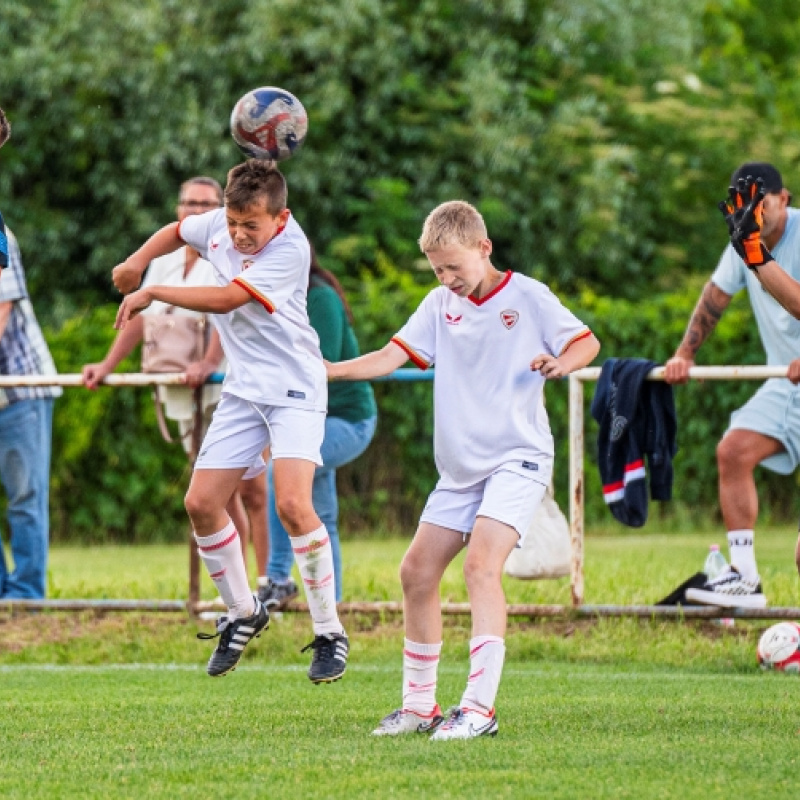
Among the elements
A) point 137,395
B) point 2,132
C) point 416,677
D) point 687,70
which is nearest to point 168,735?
point 416,677

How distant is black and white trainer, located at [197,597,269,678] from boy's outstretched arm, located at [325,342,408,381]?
116 cm

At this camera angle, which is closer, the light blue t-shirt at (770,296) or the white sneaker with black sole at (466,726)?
the white sneaker with black sole at (466,726)

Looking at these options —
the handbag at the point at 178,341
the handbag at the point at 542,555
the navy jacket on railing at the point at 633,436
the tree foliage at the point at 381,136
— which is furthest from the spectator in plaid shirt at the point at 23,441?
the tree foliage at the point at 381,136

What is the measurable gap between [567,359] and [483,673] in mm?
1158

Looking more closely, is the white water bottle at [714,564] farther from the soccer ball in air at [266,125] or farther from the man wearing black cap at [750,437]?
the soccer ball in air at [266,125]

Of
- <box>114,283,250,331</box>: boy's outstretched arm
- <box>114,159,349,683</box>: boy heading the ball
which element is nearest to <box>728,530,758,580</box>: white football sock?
<box>114,159,349,683</box>: boy heading the ball

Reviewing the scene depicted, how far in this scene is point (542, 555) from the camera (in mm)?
9070

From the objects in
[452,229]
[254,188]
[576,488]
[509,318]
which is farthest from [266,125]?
[576,488]

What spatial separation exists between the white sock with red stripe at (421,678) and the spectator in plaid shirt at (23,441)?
13.6ft

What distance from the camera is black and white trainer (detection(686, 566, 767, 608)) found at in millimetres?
8750

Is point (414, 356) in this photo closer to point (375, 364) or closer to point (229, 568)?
point (375, 364)

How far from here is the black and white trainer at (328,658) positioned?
695cm

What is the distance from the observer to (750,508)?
8.88 metres

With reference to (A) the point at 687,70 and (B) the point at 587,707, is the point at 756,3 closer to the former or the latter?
(A) the point at 687,70
